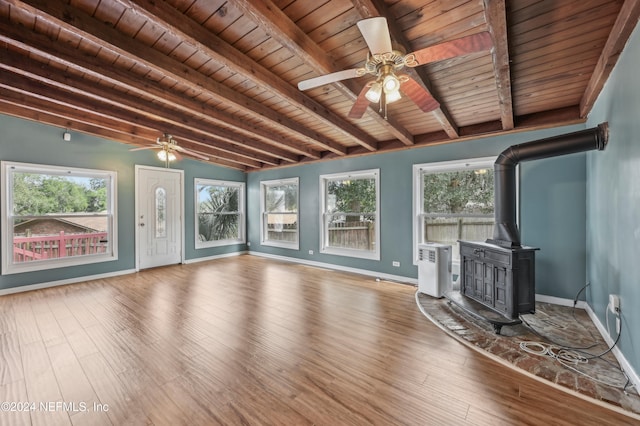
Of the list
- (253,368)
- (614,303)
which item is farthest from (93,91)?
(614,303)

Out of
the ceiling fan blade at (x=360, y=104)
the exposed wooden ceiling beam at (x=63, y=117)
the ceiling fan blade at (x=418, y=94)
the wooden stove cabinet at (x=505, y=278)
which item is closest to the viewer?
the ceiling fan blade at (x=418, y=94)

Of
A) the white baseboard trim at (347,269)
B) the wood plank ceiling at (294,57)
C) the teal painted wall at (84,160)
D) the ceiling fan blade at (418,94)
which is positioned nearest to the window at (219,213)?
the teal painted wall at (84,160)

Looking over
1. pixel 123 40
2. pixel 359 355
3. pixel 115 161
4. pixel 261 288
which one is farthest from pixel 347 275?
pixel 115 161

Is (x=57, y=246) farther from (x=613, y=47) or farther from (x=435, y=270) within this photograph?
(x=613, y=47)

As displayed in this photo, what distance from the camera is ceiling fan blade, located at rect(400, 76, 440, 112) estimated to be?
2.00 m

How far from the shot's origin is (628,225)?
79.6 inches

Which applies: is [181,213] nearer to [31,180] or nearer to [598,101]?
[31,180]

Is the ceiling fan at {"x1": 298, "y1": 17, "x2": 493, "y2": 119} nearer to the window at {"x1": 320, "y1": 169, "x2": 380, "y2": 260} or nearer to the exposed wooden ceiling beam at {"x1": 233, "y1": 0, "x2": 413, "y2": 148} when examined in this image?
the exposed wooden ceiling beam at {"x1": 233, "y1": 0, "x2": 413, "y2": 148}

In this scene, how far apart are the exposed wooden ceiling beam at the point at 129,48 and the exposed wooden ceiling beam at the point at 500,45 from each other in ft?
8.51

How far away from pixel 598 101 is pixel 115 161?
301 inches

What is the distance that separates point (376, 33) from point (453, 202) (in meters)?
3.46

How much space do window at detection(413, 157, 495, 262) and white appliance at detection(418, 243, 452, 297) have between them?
22.7 inches

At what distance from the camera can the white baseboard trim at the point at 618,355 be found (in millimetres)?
1893

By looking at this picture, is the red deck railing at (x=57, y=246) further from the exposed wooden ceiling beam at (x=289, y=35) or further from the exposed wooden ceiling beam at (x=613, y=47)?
the exposed wooden ceiling beam at (x=613, y=47)
